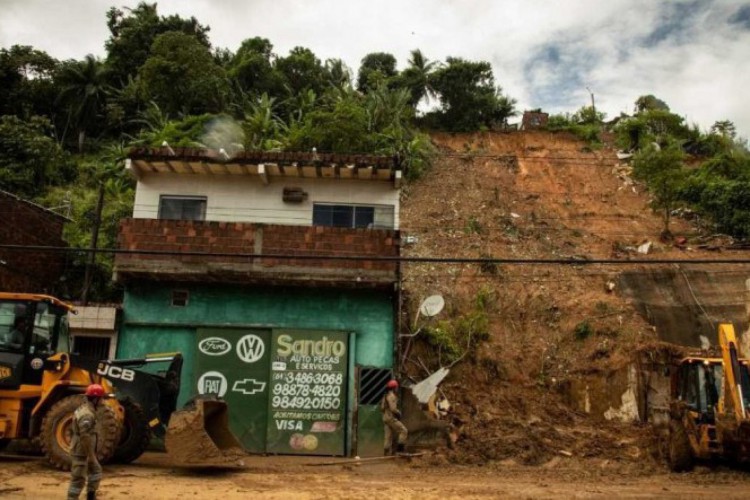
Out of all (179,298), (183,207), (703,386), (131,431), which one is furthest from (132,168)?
(703,386)

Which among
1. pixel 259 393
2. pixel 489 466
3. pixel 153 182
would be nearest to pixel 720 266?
pixel 489 466

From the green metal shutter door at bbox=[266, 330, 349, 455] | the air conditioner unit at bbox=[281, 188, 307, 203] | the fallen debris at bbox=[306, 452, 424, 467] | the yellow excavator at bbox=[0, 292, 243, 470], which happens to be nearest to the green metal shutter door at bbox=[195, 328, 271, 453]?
the green metal shutter door at bbox=[266, 330, 349, 455]

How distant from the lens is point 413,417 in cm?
1502

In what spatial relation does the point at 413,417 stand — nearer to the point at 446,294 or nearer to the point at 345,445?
the point at 345,445

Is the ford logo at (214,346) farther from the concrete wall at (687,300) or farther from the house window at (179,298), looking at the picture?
the concrete wall at (687,300)

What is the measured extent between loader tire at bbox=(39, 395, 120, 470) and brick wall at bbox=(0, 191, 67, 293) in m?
9.33

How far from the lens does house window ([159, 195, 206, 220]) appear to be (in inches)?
683

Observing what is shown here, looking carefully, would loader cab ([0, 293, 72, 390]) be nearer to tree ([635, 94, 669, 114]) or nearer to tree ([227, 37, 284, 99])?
tree ([227, 37, 284, 99])

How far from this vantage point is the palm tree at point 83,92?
42.7 meters

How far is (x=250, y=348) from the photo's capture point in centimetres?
1564

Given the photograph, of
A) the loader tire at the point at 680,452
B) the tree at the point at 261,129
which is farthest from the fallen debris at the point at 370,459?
the tree at the point at 261,129

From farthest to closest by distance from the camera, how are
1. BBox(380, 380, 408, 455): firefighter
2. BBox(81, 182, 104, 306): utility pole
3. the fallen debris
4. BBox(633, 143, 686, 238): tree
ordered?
BBox(633, 143, 686, 238): tree, BBox(81, 182, 104, 306): utility pole, BBox(380, 380, 408, 455): firefighter, the fallen debris

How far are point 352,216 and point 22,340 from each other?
8.37m

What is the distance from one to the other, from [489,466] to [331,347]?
4.58 meters
